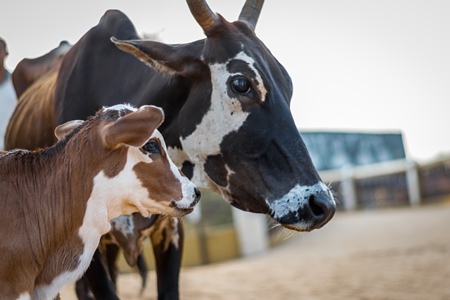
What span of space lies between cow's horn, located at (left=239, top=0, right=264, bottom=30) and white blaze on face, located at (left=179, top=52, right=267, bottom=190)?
0.62 metres

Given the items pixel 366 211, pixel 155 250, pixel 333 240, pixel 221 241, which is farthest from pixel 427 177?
pixel 155 250

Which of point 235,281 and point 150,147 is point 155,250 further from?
point 235,281

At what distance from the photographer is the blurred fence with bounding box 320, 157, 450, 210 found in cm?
1881

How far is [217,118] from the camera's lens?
3705 millimetres

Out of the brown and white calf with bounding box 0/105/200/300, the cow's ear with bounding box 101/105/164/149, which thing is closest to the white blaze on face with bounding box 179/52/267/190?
the brown and white calf with bounding box 0/105/200/300

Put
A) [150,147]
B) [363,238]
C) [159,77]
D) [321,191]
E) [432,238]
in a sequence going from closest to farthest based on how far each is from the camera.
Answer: [150,147] < [321,191] < [159,77] < [432,238] < [363,238]

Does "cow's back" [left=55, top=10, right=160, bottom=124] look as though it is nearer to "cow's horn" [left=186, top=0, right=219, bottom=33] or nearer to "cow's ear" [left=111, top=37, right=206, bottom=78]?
"cow's ear" [left=111, top=37, right=206, bottom=78]

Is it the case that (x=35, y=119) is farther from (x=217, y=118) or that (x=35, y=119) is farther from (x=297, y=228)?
(x=297, y=228)

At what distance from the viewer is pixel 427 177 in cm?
1908

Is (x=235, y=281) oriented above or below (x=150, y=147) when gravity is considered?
below

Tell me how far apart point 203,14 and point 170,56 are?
0.91 feet

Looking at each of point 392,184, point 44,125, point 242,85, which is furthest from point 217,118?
point 392,184

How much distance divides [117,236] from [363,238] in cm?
1076

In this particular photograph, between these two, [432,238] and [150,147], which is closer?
[150,147]
